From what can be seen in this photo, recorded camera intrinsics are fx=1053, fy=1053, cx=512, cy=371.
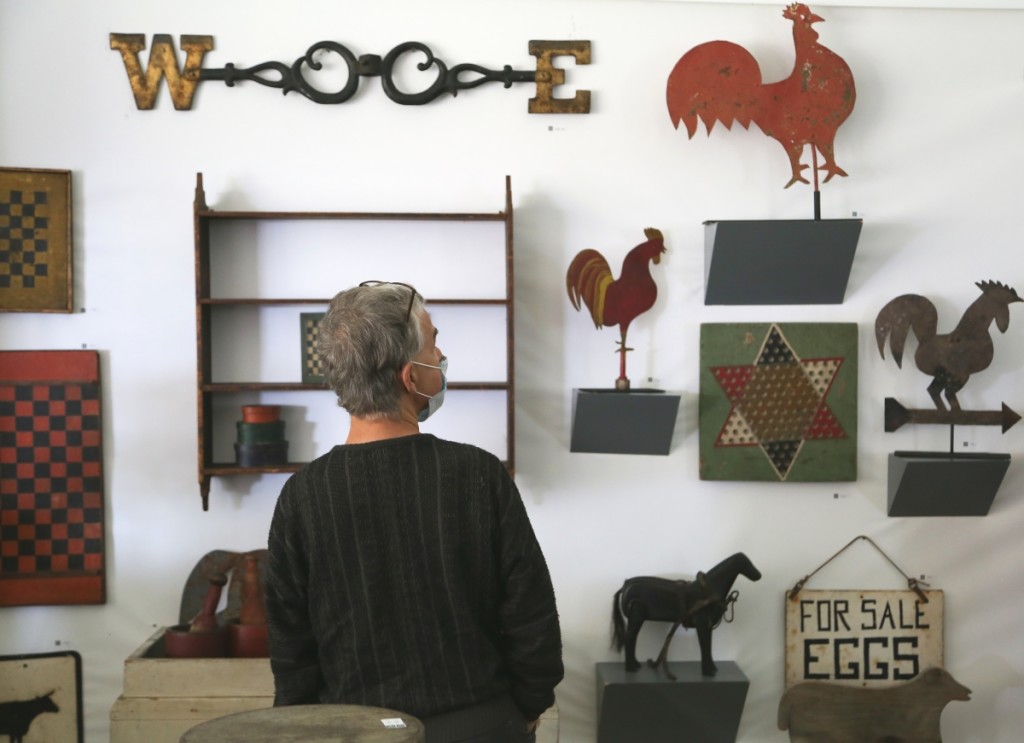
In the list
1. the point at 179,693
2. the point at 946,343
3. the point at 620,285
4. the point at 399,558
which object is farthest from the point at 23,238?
the point at 946,343

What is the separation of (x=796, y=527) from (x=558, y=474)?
0.80 metres

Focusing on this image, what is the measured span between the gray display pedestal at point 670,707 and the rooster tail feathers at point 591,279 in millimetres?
1105

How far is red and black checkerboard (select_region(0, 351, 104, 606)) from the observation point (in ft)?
10.6

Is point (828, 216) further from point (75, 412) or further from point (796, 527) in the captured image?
point (75, 412)

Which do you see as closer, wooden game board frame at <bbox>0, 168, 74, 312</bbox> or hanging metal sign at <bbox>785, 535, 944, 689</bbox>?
wooden game board frame at <bbox>0, 168, 74, 312</bbox>

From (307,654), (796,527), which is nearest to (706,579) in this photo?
(796,527)

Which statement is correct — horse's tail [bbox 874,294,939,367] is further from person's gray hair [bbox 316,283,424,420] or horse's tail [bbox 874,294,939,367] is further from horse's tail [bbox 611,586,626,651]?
person's gray hair [bbox 316,283,424,420]

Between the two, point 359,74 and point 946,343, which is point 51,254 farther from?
point 946,343

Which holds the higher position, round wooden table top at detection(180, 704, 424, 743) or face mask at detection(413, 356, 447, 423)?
face mask at detection(413, 356, 447, 423)

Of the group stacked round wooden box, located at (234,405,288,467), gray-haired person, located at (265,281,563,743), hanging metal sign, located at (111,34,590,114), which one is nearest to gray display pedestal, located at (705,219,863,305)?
hanging metal sign, located at (111,34,590,114)

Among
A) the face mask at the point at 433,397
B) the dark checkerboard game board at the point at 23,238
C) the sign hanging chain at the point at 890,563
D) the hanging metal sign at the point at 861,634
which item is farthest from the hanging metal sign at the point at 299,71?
the hanging metal sign at the point at 861,634

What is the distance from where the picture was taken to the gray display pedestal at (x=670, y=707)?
3.18 metres

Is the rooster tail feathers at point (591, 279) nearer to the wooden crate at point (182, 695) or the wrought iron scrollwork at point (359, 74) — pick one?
the wrought iron scrollwork at point (359, 74)

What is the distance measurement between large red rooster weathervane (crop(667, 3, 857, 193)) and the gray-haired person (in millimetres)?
1686
